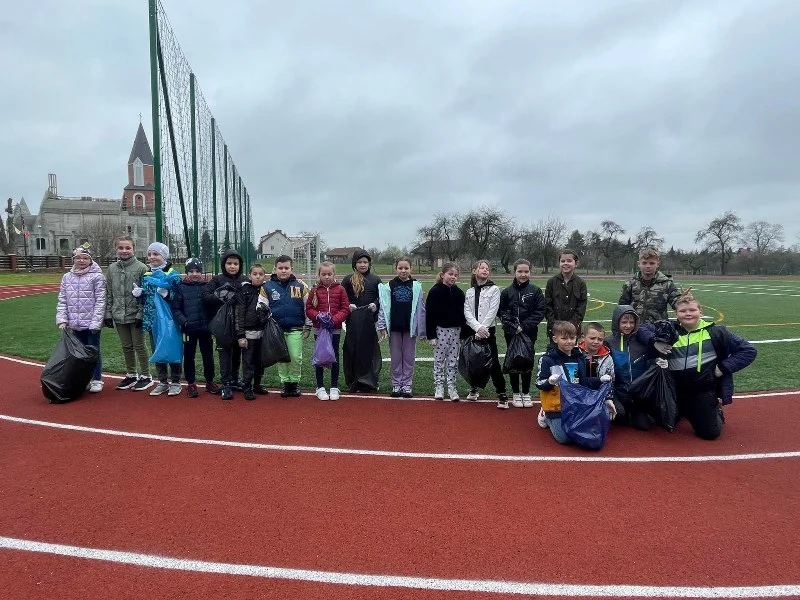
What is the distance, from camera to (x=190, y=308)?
6.21 metres

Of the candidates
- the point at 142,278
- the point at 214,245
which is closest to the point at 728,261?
the point at 214,245

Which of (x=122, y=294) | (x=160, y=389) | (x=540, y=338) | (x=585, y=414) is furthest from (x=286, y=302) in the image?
(x=540, y=338)

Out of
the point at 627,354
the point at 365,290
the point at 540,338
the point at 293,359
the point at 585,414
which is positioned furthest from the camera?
the point at 540,338

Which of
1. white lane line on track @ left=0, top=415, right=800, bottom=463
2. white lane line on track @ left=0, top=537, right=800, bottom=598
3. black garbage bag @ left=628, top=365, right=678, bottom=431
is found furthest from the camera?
black garbage bag @ left=628, top=365, right=678, bottom=431

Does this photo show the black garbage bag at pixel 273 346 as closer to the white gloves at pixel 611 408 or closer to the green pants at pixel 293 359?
the green pants at pixel 293 359

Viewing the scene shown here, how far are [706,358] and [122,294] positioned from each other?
6.78m

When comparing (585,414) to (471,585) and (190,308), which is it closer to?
(471,585)

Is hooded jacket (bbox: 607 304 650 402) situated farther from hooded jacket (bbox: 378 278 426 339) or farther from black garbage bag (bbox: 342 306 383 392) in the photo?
black garbage bag (bbox: 342 306 383 392)

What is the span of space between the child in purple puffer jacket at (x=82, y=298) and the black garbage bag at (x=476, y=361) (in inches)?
179

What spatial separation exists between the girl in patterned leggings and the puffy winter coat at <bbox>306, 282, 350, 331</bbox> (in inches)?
41.9

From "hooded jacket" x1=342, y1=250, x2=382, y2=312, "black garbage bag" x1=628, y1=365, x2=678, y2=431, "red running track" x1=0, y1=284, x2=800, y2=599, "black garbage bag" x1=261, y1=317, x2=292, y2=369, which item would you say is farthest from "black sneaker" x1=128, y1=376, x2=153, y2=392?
"black garbage bag" x1=628, y1=365, x2=678, y2=431

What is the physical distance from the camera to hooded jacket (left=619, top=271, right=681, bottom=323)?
18.6ft

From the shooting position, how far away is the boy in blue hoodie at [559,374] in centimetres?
489

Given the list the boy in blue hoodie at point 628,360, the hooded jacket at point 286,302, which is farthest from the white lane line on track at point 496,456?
the hooded jacket at point 286,302
